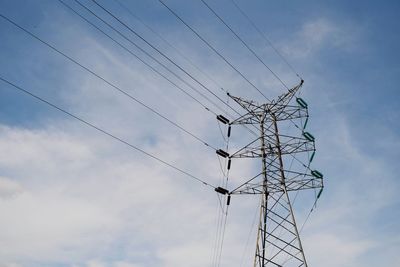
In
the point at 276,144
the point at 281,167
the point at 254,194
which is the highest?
the point at 276,144

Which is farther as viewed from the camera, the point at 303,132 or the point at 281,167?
the point at 303,132

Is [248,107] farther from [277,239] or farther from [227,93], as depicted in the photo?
[277,239]

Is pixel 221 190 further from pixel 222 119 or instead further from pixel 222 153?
pixel 222 119

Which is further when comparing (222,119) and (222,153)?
(222,119)

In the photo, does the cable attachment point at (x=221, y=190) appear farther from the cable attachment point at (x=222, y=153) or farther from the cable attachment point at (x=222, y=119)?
the cable attachment point at (x=222, y=119)

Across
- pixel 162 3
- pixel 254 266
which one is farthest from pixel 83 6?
pixel 254 266

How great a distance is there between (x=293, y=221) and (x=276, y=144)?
426 cm

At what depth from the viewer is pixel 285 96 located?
2023cm

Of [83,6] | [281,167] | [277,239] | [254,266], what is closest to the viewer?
[83,6]

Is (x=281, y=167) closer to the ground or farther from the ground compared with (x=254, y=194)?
farther from the ground

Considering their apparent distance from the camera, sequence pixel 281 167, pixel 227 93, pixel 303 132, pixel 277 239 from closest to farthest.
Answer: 1. pixel 277 239
2. pixel 281 167
3. pixel 303 132
4. pixel 227 93

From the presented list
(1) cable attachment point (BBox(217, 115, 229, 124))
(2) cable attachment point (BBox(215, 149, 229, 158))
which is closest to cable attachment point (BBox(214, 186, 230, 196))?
(2) cable attachment point (BBox(215, 149, 229, 158))

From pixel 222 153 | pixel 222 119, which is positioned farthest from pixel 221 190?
A: pixel 222 119

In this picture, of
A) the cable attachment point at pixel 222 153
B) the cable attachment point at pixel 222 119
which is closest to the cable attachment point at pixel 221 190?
the cable attachment point at pixel 222 153
